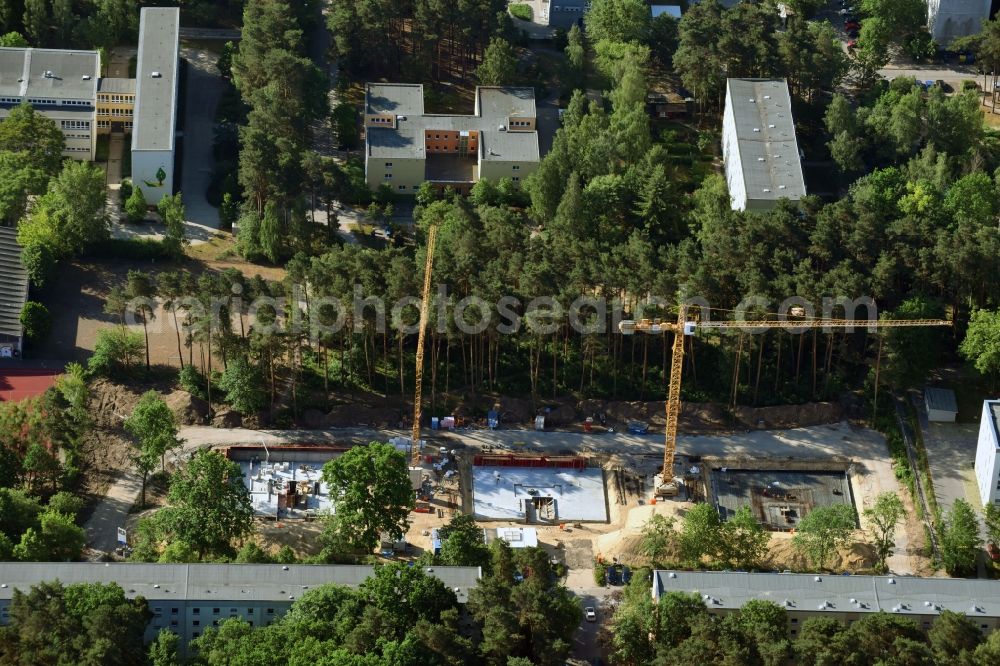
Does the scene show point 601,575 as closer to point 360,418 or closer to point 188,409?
point 360,418

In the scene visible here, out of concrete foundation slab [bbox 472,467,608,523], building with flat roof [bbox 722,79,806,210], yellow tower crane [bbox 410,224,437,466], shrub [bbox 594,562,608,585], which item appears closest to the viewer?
shrub [bbox 594,562,608,585]

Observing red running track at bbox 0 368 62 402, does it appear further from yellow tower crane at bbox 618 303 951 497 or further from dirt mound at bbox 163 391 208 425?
yellow tower crane at bbox 618 303 951 497

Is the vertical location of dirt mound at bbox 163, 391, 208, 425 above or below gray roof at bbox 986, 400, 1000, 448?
below

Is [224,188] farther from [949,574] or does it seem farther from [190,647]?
[949,574]

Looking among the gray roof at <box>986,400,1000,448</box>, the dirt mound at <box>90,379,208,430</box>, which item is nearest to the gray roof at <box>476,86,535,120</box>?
the dirt mound at <box>90,379,208,430</box>

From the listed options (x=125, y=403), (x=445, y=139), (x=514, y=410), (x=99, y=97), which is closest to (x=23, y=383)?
(x=125, y=403)

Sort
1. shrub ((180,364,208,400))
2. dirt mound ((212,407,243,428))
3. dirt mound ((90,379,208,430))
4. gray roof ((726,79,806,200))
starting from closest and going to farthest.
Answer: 1. dirt mound ((90,379,208,430))
2. dirt mound ((212,407,243,428))
3. shrub ((180,364,208,400))
4. gray roof ((726,79,806,200))

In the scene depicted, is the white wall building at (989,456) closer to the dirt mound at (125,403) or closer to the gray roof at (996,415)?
the gray roof at (996,415)
